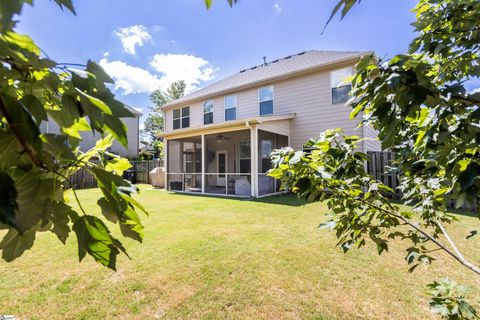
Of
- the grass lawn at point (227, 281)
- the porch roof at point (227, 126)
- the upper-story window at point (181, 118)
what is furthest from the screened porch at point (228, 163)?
the grass lawn at point (227, 281)

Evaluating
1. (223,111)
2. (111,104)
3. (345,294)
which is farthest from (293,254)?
(223,111)

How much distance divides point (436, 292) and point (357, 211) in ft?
2.44

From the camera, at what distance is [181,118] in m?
16.6

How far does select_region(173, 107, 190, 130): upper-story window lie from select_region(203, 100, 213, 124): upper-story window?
1.55m

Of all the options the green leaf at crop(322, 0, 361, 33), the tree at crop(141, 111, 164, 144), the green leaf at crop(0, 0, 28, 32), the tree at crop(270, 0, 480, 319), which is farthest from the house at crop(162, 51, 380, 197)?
the tree at crop(141, 111, 164, 144)

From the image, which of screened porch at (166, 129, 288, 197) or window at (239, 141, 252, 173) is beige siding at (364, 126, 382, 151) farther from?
window at (239, 141, 252, 173)

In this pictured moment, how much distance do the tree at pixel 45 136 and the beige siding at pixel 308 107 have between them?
10688mm

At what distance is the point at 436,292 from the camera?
1.70 meters

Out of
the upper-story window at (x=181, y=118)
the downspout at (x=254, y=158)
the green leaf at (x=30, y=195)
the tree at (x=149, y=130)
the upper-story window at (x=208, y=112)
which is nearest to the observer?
the green leaf at (x=30, y=195)

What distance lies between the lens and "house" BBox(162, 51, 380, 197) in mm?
10359

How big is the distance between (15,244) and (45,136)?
36 centimetres

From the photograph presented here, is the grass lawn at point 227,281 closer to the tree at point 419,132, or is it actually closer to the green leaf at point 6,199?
the tree at point 419,132

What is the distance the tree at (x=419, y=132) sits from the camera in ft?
3.02

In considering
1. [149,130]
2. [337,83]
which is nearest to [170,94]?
[149,130]
